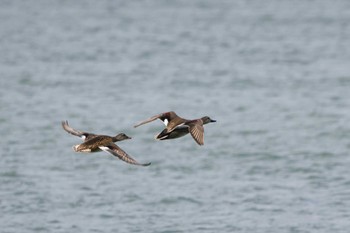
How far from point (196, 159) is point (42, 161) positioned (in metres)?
3.43

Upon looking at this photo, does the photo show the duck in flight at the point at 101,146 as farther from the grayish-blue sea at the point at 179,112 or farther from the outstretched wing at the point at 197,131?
the grayish-blue sea at the point at 179,112

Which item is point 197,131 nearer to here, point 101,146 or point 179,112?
point 101,146

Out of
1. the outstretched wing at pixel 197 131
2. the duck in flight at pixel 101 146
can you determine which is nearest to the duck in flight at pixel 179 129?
the outstretched wing at pixel 197 131

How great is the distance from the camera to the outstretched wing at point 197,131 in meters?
11.9

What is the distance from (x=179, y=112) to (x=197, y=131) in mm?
16190

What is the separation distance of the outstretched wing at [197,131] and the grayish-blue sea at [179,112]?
17.9ft

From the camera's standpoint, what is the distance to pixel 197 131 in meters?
12.2

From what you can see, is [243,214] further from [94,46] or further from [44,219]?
[94,46]

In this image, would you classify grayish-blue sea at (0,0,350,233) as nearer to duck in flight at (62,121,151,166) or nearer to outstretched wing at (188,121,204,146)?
duck in flight at (62,121,151,166)

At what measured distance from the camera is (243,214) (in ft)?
61.6

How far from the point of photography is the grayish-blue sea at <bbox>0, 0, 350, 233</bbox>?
1909 centimetres

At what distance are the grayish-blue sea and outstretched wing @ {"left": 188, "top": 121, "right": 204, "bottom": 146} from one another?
215 inches

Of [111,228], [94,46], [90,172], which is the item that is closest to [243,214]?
[111,228]

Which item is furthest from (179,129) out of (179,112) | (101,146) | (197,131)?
(179,112)
